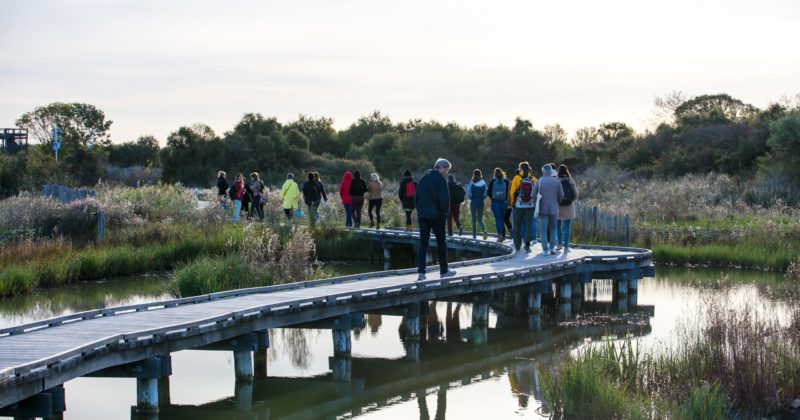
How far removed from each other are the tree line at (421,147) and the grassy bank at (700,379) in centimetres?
2615

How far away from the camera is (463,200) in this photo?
22.8 metres

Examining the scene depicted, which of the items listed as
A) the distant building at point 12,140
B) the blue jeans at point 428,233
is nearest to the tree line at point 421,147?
the distant building at point 12,140

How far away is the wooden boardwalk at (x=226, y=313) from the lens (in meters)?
10.1

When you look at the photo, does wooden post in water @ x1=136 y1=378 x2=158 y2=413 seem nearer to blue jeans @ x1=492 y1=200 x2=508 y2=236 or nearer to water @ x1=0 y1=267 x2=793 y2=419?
water @ x1=0 y1=267 x2=793 y2=419

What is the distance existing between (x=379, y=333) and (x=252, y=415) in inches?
225

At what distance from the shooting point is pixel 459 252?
2694cm

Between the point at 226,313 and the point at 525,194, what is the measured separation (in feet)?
26.9

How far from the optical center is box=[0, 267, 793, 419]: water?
12523mm

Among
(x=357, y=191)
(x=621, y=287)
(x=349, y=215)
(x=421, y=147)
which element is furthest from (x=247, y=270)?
(x=421, y=147)

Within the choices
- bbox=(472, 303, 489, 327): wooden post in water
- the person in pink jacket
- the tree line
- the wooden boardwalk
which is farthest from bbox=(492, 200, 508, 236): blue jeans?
the tree line

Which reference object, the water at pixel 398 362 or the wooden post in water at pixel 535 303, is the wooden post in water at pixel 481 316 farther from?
the wooden post in water at pixel 535 303

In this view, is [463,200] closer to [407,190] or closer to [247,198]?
[407,190]

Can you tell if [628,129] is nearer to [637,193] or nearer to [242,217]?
[637,193]

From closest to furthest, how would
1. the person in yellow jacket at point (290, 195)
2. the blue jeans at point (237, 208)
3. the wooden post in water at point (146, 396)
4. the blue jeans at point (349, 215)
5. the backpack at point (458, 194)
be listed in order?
1. the wooden post in water at point (146, 396)
2. the backpack at point (458, 194)
3. the person in yellow jacket at point (290, 195)
4. the blue jeans at point (349, 215)
5. the blue jeans at point (237, 208)
